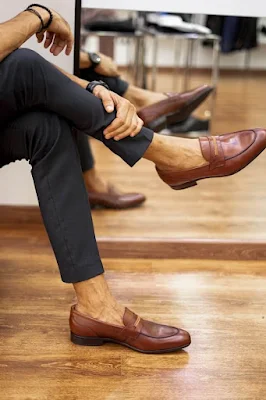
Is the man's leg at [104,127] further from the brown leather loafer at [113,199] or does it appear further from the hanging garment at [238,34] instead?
the hanging garment at [238,34]

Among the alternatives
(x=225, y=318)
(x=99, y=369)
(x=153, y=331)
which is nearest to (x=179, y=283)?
(x=225, y=318)

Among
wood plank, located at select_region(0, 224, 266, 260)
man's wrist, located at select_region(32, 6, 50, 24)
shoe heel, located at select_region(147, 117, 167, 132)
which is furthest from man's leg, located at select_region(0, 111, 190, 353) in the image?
shoe heel, located at select_region(147, 117, 167, 132)

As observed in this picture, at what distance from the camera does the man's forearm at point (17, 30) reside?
1.28 meters

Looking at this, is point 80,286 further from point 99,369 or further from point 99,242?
point 99,242

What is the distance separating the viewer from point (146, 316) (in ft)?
4.96

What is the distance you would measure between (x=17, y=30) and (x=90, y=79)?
71 centimetres

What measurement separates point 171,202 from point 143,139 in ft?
2.96

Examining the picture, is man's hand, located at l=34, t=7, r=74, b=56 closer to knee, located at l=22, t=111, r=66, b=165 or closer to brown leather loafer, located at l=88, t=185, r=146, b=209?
knee, located at l=22, t=111, r=66, b=165

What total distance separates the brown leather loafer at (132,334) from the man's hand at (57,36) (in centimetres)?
59

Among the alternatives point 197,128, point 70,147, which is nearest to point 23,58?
point 70,147

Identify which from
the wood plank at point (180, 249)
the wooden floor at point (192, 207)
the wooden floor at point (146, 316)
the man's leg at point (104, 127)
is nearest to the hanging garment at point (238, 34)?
the wooden floor at point (192, 207)

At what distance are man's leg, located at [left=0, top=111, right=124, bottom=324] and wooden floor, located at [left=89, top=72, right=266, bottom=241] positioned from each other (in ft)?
1.97

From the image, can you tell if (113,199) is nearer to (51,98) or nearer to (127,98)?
(127,98)

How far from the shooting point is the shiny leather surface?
1954 millimetres
